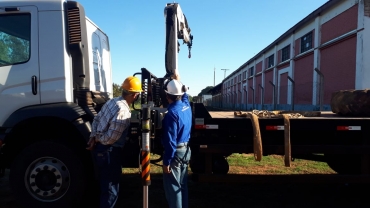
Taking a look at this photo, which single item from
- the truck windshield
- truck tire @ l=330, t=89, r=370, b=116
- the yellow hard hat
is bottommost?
truck tire @ l=330, t=89, r=370, b=116

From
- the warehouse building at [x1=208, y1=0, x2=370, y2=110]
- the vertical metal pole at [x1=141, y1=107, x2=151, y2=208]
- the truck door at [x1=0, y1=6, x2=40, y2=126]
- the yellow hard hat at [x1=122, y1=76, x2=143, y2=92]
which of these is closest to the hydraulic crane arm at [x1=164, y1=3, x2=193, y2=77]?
the yellow hard hat at [x1=122, y1=76, x2=143, y2=92]

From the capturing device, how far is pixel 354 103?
15.2 ft

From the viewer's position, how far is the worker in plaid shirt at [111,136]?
3688 millimetres

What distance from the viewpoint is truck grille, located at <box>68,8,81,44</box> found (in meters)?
4.37

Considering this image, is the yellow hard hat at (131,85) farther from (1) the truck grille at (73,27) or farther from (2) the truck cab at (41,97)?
(1) the truck grille at (73,27)

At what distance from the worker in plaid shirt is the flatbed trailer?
1010mm

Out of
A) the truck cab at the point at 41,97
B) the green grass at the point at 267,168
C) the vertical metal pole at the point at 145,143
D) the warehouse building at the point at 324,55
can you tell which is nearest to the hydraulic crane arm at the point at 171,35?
the truck cab at the point at 41,97

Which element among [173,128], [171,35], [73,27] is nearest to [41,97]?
[73,27]

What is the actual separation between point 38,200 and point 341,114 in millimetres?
4420

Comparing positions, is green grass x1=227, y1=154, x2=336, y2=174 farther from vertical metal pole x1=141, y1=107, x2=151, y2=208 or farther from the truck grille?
the truck grille

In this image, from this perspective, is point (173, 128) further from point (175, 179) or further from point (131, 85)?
point (131, 85)

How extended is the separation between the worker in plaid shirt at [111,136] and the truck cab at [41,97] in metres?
0.64

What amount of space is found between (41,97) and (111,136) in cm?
133

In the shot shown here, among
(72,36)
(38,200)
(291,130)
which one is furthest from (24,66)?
(291,130)
